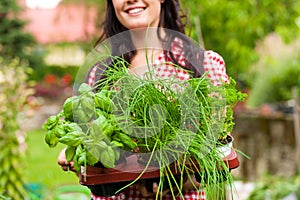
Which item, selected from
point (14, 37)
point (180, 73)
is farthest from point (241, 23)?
point (14, 37)

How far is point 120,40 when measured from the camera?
1.70 m

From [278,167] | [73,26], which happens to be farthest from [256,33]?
[73,26]

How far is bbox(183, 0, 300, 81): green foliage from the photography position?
4066 millimetres

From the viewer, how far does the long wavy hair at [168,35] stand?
5.44 feet

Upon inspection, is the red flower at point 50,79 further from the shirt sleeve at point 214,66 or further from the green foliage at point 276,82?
the shirt sleeve at point 214,66

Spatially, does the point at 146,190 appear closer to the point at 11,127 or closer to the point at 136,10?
the point at 136,10

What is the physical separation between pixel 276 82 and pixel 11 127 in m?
3.70

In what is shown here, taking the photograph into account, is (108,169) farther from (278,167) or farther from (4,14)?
(4,14)

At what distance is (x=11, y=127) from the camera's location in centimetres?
364

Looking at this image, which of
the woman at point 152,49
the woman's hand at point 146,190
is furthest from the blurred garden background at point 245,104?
the woman's hand at point 146,190

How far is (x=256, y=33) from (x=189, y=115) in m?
3.08

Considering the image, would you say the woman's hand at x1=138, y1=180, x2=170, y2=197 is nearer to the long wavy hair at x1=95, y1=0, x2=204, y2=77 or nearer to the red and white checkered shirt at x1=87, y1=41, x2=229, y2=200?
the red and white checkered shirt at x1=87, y1=41, x2=229, y2=200

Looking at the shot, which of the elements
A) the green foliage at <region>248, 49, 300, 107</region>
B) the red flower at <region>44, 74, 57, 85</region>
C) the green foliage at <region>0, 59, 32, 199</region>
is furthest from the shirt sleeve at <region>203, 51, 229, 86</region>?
the red flower at <region>44, 74, 57, 85</region>

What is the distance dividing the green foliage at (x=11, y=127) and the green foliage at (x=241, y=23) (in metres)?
1.17
